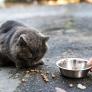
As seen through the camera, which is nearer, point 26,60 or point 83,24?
point 26,60

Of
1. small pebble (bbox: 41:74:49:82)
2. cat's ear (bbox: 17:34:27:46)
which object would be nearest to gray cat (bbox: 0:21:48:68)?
cat's ear (bbox: 17:34:27:46)

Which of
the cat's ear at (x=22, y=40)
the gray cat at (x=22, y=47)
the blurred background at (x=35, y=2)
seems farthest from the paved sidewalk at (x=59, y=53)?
the blurred background at (x=35, y=2)

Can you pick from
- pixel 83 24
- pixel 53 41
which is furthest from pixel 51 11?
pixel 53 41

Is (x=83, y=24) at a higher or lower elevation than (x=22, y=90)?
lower

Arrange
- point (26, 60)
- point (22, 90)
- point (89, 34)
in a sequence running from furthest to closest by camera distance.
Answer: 1. point (89, 34)
2. point (26, 60)
3. point (22, 90)

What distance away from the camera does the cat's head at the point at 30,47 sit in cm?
465

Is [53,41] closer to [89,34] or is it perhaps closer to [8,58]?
[89,34]

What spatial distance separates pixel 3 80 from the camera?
4535 mm

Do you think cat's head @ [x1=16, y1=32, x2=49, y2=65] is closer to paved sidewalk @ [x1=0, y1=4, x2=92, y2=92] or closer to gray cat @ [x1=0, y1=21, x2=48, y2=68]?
gray cat @ [x1=0, y1=21, x2=48, y2=68]

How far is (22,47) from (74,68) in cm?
77

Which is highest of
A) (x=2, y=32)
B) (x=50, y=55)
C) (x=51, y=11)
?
(x=2, y=32)

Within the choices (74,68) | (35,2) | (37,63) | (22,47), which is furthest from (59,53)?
(35,2)

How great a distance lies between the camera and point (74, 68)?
4.80 m

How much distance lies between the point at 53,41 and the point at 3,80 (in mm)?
2659
